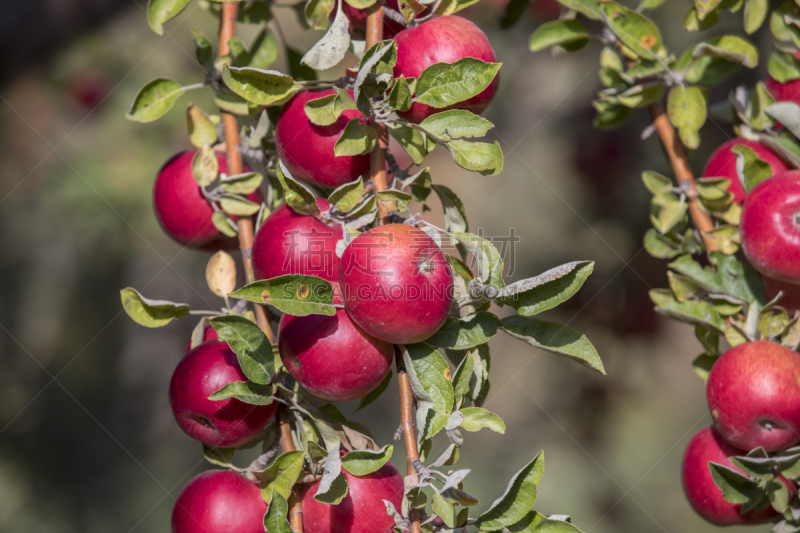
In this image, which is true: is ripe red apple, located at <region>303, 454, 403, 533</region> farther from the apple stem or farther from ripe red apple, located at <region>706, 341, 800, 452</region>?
the apple stem

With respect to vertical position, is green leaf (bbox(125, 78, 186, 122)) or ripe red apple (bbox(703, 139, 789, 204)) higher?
green leaf (bbox(125, 78, 186, 122))

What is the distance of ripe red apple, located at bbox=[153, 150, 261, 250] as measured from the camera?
1055mm

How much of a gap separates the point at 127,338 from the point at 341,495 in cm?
184

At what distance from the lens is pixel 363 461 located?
75 cm

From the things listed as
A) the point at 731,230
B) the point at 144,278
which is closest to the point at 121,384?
the point at 144,278

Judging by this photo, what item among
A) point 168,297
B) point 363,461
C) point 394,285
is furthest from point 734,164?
point 168,297

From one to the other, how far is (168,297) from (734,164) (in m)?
1.95

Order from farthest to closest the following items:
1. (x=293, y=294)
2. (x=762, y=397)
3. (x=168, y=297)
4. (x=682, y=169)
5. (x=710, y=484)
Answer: (x=168, y=297) → (x=682, y=169) → (x=710, y=484) → (x=762, y=397) → (x=293, y=294)

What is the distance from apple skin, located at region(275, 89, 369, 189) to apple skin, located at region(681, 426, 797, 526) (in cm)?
76

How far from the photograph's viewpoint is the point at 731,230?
1.11 m

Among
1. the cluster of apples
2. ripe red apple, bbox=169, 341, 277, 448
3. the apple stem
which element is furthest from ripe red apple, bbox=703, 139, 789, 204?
ripe red apple, bbox=169, 341, 277, 448

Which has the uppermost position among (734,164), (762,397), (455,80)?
(455,80)

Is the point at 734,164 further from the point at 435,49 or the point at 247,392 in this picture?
the point at 247,392

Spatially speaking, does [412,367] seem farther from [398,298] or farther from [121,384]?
[121,384]
